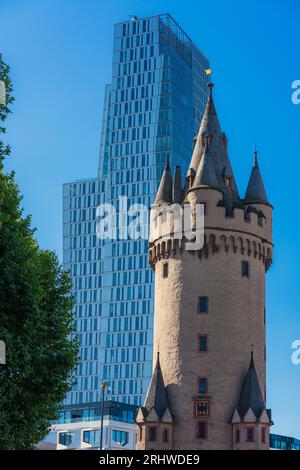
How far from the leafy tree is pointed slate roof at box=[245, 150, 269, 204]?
4002 cm

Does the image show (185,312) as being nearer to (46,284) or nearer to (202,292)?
(202,292)

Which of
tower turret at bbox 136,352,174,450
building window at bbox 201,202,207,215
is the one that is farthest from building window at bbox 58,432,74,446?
building window at bbox 201,202,207,215

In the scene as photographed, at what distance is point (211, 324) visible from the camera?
7981cm

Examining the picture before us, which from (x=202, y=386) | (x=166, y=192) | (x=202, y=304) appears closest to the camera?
(x=202, y=386)

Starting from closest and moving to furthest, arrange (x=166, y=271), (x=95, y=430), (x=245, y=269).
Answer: (x=245, y=269) < (x=166, y=271) < (x=95, y=430)

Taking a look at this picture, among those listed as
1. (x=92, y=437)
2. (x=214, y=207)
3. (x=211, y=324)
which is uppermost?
(x=214, y=207)

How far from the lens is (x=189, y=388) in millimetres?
78562

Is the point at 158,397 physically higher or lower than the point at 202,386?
lower

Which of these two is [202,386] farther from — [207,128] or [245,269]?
[207,128]

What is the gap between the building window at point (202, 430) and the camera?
77500mm

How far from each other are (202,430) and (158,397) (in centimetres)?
429

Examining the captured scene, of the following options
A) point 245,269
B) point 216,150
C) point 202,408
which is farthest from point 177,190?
point 202,408

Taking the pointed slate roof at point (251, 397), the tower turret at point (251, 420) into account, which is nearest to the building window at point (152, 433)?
the tower turret at point (251, 420)

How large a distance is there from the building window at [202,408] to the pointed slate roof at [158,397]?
Answer: 2.30 meters
